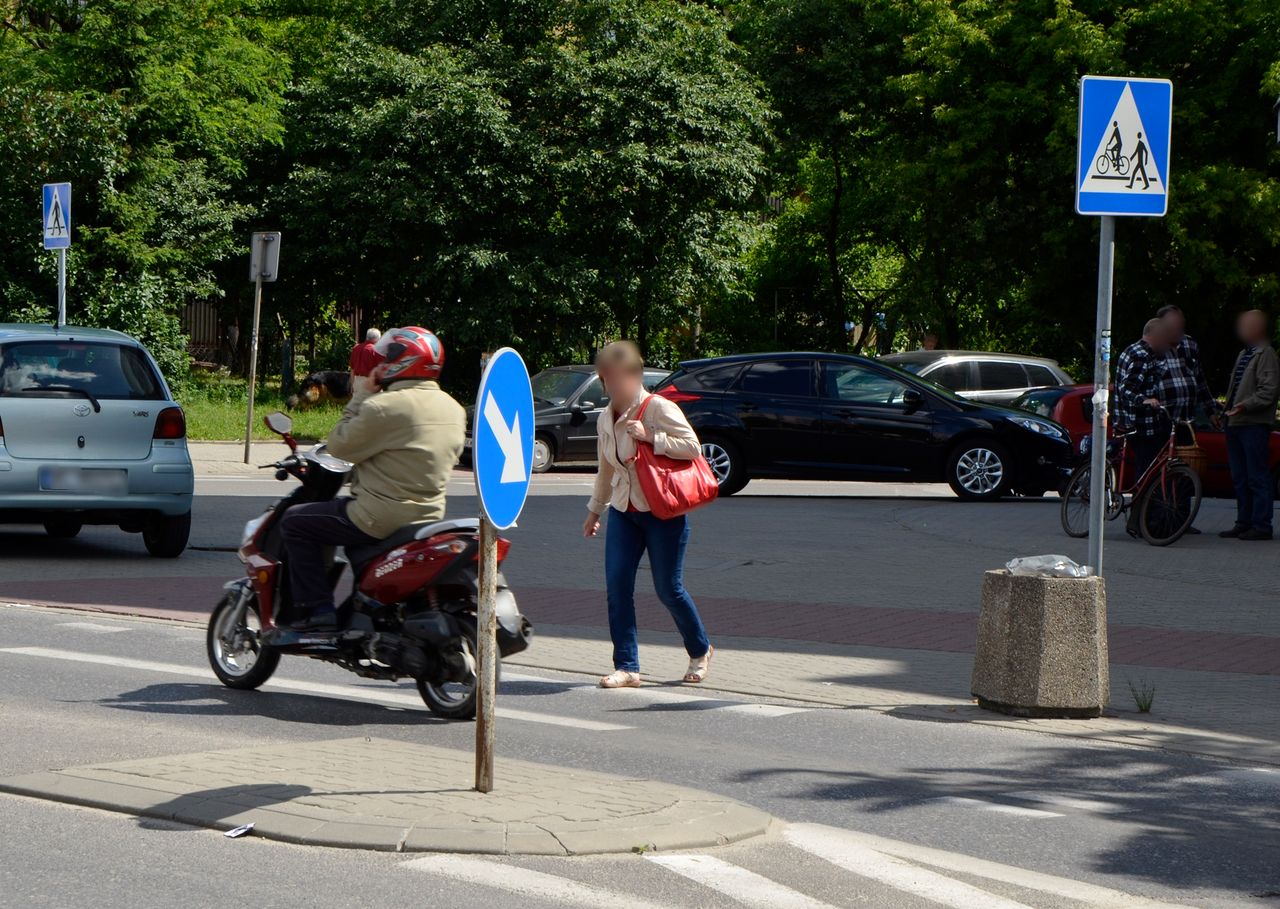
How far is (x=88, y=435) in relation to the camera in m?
13.0

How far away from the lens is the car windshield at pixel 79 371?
12781 mm

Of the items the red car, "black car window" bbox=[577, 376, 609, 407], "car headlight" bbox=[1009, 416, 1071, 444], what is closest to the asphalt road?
Answer: the red car

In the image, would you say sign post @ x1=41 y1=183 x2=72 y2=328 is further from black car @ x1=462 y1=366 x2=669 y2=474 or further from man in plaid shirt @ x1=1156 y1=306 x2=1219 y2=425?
man in plaid shirt @ x1=1156 y1=306 x2=1219 y2=425

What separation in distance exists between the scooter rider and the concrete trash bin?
8.24ft

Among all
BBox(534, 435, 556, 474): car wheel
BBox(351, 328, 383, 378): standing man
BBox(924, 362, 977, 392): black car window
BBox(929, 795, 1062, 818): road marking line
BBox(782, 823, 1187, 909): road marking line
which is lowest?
BBox(782, 823, 1187, 909): road marking line

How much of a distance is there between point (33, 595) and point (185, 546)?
246 centimetres

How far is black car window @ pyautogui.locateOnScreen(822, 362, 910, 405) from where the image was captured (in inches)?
773

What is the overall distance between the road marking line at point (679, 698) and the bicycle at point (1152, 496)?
687 centimetres

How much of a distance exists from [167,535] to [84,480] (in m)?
0.89

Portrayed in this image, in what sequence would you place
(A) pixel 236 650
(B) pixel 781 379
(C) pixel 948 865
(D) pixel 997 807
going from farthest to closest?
(B) pixel 781 379, (A) pixel 236 650, (D) pixel 997 807, (C) pixel 948 865

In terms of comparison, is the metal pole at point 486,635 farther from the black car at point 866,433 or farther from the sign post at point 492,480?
the black car at point 866,433

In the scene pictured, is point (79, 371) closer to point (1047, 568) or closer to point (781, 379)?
point (1047, 568)

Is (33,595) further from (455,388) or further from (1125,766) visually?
(455,388)

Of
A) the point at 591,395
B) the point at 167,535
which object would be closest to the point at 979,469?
the point at 591,395
